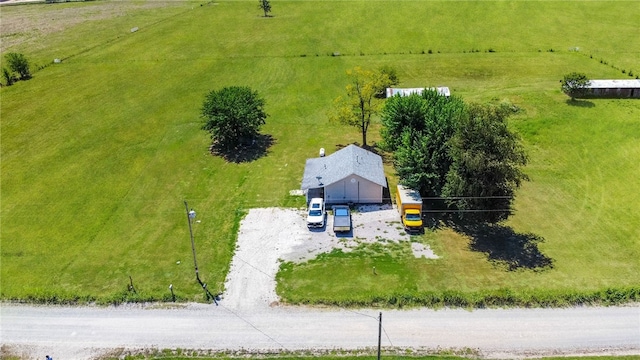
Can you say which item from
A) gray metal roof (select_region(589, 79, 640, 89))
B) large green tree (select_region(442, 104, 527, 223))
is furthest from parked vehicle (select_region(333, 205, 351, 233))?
gray metal roof (select_region(589, 79, 640, 89))

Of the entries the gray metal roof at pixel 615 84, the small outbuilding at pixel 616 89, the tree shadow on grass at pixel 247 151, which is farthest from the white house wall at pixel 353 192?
the gray metal roof at pixel 615 84

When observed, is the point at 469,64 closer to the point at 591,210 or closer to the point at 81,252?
the point at 591,210

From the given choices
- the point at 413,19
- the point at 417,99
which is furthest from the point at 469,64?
the point at 417,99

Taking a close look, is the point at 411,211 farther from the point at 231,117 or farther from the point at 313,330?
the point at 231,117

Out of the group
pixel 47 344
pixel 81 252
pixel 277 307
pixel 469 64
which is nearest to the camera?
pixel 47 344

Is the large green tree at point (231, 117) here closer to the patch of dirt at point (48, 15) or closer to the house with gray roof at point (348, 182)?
the house with gray roof at point (348, 182)

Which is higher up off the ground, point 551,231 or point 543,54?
point 543,54
